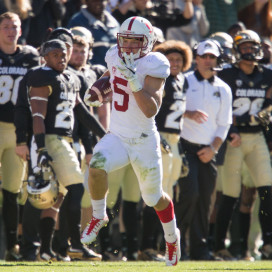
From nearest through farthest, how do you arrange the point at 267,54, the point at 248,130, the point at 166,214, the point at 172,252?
→ 1. the point at 166,214
2. the point at 172,252
3. the point at 248,130
4. the point at 267,54

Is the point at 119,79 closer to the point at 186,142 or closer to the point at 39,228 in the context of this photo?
the point at 39,228

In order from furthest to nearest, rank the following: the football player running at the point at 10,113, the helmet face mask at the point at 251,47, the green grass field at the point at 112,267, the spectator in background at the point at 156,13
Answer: the spectator in background at the point at 156,13 → the helmet face mask at the point at 251,47 → the football player running at the point at 10,113 → the green grass field at the point at 112,267

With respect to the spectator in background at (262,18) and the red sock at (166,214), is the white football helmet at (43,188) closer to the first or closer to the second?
the red sock at (166,214)

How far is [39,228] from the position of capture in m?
7.14

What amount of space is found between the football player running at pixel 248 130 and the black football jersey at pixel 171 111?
0.87 meters

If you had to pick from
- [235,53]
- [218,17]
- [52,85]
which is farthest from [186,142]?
[218,17]

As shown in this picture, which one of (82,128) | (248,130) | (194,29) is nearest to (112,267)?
(82,128)

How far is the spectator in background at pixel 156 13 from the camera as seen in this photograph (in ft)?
31.5

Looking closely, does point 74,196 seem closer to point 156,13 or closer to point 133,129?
point 133,129

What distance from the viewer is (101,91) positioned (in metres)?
6.23

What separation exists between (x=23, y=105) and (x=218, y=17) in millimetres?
5167

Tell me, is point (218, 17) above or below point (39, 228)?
above

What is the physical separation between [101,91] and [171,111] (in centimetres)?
183

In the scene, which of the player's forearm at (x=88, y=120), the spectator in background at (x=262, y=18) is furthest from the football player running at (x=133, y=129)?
the spectator in background at (x=262, y=18)
